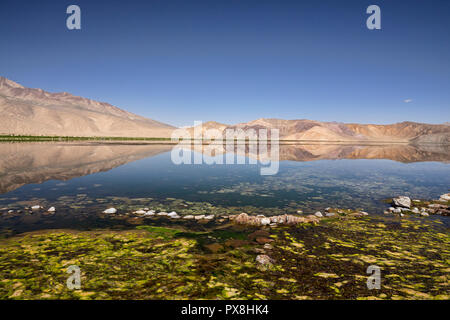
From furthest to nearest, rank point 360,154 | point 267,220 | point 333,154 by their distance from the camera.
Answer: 1. point 360,154
2. point 333,154
3. point 267,220

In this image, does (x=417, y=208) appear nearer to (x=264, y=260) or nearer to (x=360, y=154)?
(x=264, y=260)

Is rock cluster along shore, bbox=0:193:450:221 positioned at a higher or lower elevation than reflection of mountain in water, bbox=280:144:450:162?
lower

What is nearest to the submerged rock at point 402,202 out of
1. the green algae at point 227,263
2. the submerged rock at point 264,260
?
the green algae at point 227,263

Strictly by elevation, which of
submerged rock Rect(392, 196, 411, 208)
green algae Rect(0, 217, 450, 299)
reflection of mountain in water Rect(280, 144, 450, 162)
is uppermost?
reflection of mountain in water Rect(280, 144, 450, 162)

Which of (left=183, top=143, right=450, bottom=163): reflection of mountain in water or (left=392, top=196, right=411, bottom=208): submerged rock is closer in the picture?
(left=392, top=196, right=411, bottom=208): submerged rock

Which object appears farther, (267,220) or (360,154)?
(360,154)

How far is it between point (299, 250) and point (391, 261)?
247 cm

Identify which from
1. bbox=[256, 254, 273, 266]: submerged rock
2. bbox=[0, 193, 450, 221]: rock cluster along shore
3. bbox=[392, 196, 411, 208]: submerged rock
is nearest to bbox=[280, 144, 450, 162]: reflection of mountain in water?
bbox=[392, 196, 411, 208]: submerged rock

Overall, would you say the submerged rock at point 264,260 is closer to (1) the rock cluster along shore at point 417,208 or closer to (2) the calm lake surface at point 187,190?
(2) the calm lake surface at point 187,190

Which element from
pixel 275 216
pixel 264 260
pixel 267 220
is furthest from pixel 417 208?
pixel 264 260

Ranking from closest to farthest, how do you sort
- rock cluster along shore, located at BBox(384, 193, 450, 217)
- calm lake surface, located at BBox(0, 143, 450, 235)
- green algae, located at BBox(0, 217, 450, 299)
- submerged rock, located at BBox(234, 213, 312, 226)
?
green algae, located at BBox(0, 217, 450, 299)
submerged rock, located at BBox(234, 213, 312, 226)
rock cluster along shore, located at BBox(384, 193, 450, 217)
calm lake surface, located at BBox(0, 143, 450, 235)

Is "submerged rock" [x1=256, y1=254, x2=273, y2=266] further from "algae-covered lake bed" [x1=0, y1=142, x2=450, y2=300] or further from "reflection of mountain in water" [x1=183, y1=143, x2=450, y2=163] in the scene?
"reflection of mountain in water" [x1=183, y1=143, x2=450, y2=163]

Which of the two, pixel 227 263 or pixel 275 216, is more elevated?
pixel 275 216
